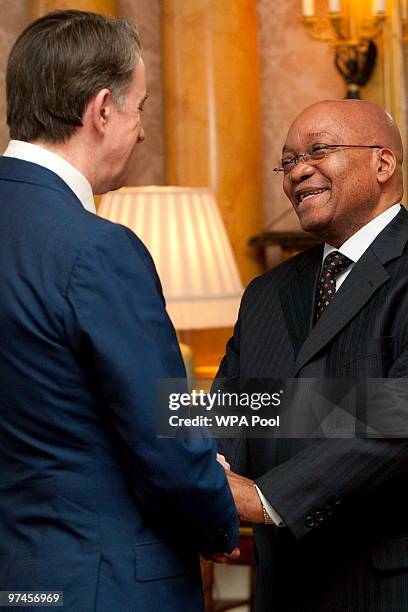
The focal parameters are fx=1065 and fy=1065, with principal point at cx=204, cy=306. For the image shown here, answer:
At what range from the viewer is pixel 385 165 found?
2705mm

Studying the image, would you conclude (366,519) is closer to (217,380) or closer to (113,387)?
(217,380)

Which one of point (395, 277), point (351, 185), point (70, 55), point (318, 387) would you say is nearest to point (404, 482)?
point (318, 387)

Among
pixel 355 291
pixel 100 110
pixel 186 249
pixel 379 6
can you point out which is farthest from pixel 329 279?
pixel 379 6

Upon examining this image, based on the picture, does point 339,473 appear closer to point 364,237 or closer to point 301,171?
point 364,237

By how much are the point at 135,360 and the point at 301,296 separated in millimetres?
966

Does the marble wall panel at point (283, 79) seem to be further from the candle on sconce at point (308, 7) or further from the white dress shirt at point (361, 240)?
the white dress shirt at point (361, 240)

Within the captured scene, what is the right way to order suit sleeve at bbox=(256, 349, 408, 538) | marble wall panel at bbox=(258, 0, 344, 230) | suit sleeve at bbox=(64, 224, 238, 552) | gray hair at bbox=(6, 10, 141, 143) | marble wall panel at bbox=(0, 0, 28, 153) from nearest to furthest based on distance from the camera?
suit sleeve at bbox=(64, 224, 238, 552), gray hair at bbox=(6, 10, 141, 143), suit sleeve at bbox=(256, 349, 408, 538), marble wall panel at bbox=(0, 0, 28, 153), marble wall panel at bbox=(258, 0, 344, 230)

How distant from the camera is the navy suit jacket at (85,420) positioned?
1860 millimetres

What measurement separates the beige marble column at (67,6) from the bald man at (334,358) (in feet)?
8.39

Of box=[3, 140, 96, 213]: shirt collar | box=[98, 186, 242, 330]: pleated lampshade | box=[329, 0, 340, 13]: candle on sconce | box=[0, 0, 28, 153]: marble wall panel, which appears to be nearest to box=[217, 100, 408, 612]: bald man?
box=[3, 140, 96, 213]: shirt collar

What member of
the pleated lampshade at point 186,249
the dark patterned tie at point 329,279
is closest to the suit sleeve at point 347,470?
the dark patterned tie at point 329,279

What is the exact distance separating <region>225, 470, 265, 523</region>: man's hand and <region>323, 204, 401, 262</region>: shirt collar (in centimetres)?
64

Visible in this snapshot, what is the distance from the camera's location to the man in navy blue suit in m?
1.87

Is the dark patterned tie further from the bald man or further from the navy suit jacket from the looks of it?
the navy suit jacket
